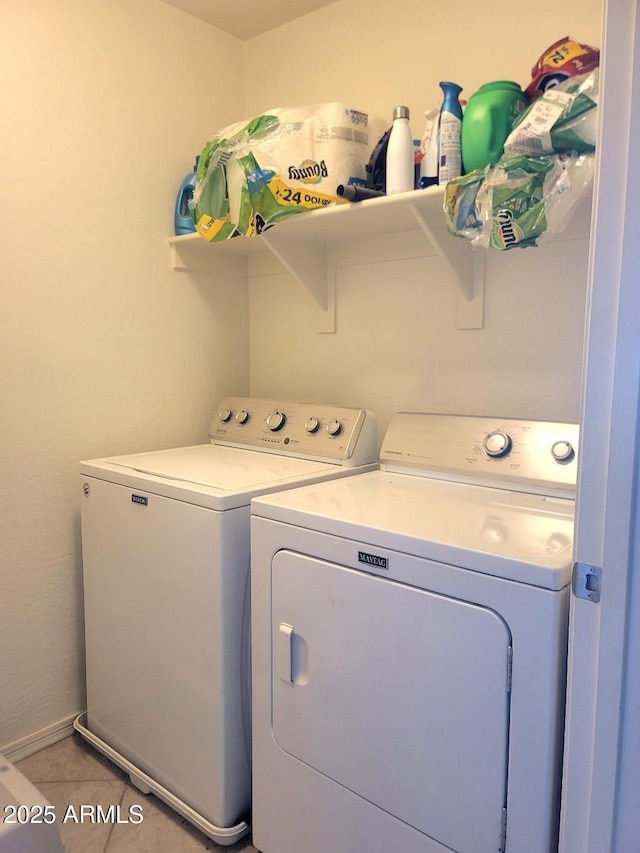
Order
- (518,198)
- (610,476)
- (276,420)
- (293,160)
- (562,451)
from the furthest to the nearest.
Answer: (276,420)
(293,160)
(562,451)
(518,198)
(610,476)

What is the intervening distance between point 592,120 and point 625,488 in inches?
33.8

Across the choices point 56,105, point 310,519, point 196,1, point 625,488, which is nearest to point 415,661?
point 310,519

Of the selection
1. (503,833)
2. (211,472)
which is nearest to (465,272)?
(211,472)

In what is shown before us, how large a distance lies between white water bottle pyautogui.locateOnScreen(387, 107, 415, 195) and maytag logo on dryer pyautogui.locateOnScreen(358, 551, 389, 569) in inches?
38.8

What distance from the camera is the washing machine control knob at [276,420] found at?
2.12 meters

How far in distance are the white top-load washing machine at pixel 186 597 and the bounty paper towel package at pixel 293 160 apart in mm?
635

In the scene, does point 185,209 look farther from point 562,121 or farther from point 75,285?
point 562,121

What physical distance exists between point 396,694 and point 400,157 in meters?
1.34

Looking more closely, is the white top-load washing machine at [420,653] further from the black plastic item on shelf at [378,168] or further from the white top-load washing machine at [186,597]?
the black plastic item on shelf at [378,168]

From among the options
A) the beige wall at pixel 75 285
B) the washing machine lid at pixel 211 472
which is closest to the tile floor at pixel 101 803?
the beige wall at pixel 75 285

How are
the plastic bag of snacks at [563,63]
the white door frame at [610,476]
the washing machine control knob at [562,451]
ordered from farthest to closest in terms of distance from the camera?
the washing machine control knob at [562,451] < the plastic bag of snacks at [563,63] < the white door frame at [610,476]

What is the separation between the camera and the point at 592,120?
4.26ft

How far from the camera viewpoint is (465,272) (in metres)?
1.89

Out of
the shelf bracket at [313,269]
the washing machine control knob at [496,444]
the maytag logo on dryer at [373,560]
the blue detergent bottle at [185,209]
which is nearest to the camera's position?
the maytag logo on dryer at [373,560]
